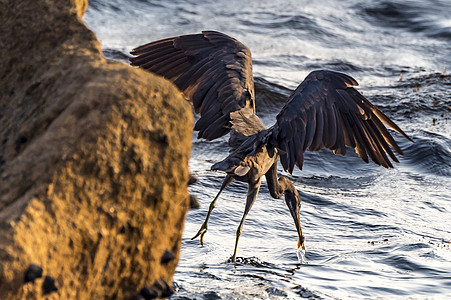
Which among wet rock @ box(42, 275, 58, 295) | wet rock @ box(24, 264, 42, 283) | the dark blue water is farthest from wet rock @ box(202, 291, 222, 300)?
wet rock @ box(24, 264, 42, 283)

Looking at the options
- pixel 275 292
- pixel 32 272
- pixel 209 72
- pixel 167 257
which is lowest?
pixel 275 292

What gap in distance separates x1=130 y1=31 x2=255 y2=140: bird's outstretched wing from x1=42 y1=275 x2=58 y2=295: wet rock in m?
3.53

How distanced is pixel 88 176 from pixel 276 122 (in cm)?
319

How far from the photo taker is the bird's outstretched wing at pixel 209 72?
6055 mm

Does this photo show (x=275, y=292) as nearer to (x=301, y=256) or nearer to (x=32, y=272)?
(x=301, y=256)

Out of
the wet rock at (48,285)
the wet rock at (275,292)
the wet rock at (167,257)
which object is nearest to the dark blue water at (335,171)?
the wet rock at (275,292)

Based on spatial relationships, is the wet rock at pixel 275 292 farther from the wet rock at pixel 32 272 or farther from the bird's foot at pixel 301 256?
the wet rock at pixel 32 272

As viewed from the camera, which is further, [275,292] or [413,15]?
[413,15]

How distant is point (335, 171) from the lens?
9.19m

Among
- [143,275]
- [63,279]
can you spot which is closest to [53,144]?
[63,279]

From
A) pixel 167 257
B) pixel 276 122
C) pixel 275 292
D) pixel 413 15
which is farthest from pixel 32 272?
pixel 413 15

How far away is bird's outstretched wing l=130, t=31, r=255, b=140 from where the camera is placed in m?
6.05

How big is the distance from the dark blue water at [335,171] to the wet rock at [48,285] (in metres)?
2.36

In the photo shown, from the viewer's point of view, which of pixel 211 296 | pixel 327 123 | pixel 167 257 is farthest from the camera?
pixel 327 123
